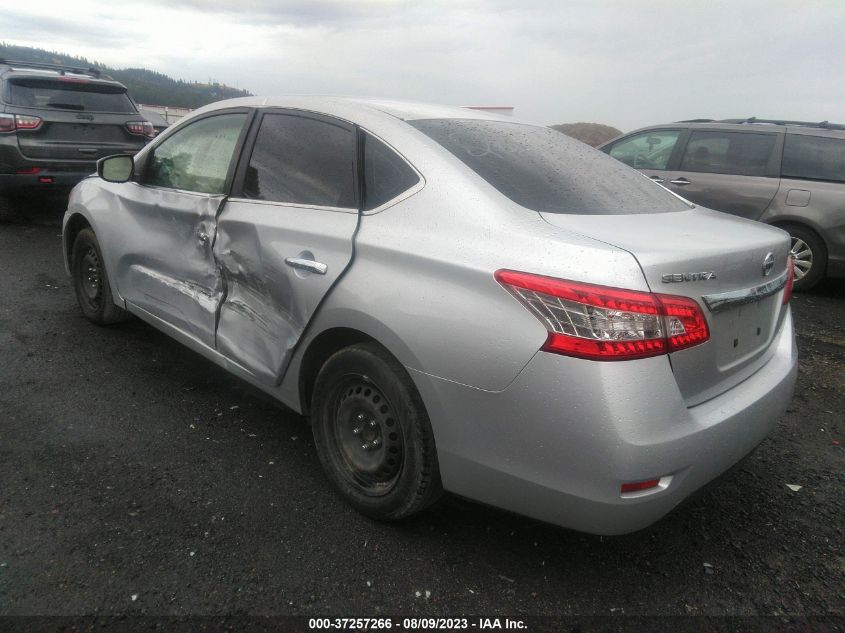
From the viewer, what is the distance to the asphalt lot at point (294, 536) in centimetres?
211

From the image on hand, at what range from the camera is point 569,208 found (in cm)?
224

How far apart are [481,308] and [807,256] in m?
5.70

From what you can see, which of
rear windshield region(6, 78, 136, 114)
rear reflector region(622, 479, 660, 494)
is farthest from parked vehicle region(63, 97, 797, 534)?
rear windshield region(6, 78, 136, 114)

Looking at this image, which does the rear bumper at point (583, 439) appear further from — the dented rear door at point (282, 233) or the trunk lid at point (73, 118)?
the trunk lid at point (73, 118)

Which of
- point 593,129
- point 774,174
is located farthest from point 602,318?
point 593,129

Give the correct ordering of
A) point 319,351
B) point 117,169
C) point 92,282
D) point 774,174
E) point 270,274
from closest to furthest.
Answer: point 319,351 → point 270,274 → point 117,169 → point 92,282 → point 774,174

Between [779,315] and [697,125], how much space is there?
17.1ft

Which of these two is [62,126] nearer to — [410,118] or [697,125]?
[410,118]

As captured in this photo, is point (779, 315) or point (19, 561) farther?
point (779, 315)

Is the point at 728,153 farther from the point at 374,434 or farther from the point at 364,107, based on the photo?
the point at 374,434

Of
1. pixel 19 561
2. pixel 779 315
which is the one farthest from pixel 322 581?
pixel 779 315

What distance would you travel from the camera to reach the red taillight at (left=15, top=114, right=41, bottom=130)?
6.98 meters

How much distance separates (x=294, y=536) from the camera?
2395 mm

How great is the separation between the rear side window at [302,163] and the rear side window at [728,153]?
17.6 ft
